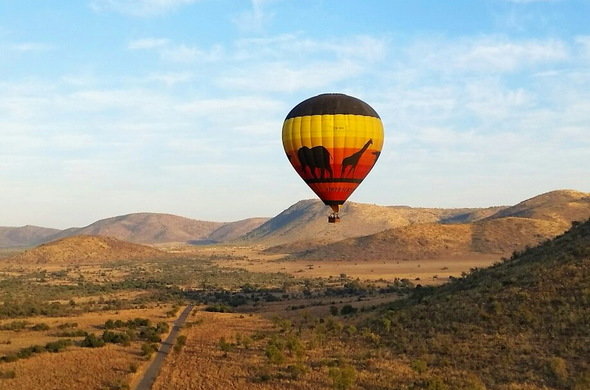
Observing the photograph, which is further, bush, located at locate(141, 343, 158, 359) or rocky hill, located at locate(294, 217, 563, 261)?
rocky hill, located at locate(294, 217, 563, 261)

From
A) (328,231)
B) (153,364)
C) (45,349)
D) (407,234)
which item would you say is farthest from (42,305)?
(328,231)

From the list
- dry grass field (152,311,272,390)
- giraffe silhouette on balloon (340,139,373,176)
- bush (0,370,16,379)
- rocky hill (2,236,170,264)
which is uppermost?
giraffe silhouette on balloon (340,139,373,176)

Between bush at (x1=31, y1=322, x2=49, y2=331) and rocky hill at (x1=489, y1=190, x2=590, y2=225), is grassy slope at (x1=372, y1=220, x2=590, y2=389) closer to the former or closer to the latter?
bush at (x1=31, y1=322, x2=49, y2=331)

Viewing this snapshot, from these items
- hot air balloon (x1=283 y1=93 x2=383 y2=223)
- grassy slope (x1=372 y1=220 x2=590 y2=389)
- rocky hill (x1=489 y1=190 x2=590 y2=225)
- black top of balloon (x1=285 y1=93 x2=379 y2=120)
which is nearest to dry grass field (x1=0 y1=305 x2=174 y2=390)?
grassy slope (x1=372 y1=220 x2=590 y2=389)

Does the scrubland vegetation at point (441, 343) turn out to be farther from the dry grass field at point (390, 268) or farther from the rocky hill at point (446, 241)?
the rocky hill at point (446, 241)

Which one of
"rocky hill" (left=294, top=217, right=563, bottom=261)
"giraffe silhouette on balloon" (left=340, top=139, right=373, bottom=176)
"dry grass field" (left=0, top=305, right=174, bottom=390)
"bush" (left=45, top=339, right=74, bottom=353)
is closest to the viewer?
"dry grass field" (left=0, top=305, right=174, bottom=390)

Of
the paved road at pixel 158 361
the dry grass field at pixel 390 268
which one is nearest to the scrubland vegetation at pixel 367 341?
the paved road at pixel 158 361

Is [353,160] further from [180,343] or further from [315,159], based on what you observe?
[180,343]
